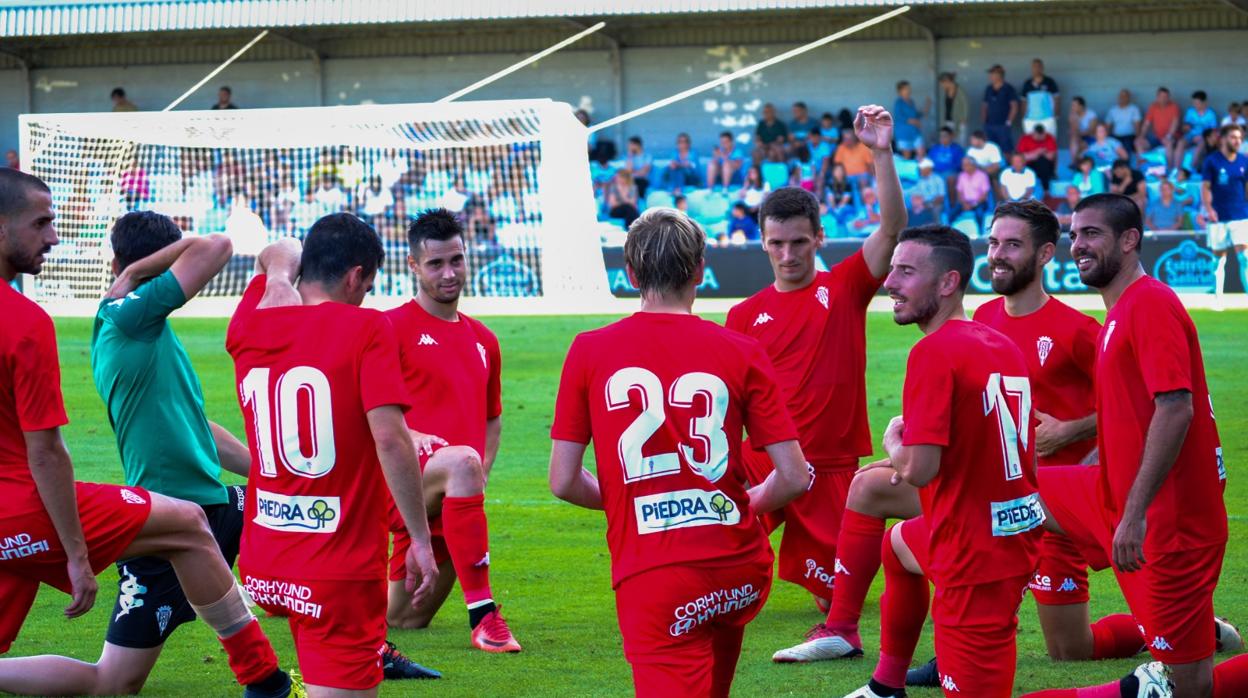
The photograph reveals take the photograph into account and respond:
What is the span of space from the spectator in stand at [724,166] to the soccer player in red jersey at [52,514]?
27550 mm

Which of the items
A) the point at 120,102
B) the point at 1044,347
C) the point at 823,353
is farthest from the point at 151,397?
the point at 120,102

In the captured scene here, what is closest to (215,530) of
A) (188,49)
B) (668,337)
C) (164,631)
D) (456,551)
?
(164,631)

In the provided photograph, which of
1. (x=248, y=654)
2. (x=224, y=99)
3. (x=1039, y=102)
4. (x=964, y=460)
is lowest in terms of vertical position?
(x=248, y=654)

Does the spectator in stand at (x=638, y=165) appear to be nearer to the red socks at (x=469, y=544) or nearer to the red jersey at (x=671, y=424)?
A: the red socks at (x=469, y=544)

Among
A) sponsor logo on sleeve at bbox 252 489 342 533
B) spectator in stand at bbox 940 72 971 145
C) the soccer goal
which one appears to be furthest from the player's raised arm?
spectator in stand at bbox 940 72 971 145

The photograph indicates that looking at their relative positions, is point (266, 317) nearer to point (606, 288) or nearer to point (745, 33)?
point (606, 288)

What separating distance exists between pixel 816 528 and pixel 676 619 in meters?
3.03

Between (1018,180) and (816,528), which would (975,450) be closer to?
(816,528)

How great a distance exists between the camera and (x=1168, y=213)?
28406 mm

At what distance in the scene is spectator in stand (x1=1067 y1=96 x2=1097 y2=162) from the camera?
31.4 metres

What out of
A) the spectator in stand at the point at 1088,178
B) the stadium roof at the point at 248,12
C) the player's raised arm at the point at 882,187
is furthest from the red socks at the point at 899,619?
the stadium roof at the point at 248,12

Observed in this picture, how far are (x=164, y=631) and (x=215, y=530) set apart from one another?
470 mm

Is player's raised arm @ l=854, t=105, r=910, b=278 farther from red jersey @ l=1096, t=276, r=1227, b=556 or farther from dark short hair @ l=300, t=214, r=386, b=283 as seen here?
dark short hair @ l=300, t=214, r=386, b=283

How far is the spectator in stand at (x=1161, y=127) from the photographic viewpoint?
30.6 meters
